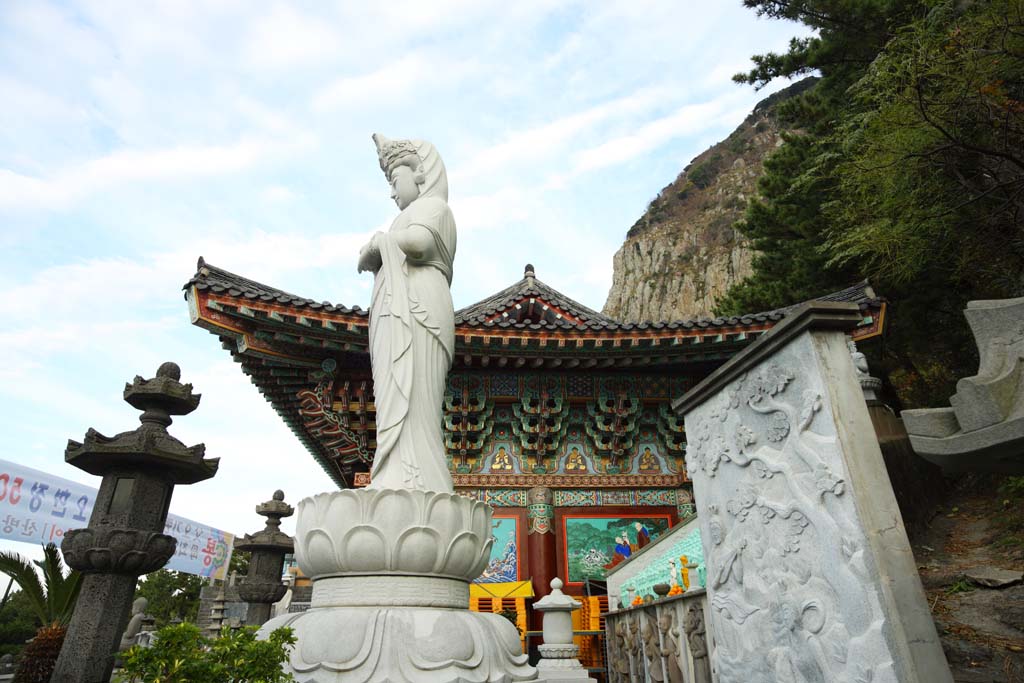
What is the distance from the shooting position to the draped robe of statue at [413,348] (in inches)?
133

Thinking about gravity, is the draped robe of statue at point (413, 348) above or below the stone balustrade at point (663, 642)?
above

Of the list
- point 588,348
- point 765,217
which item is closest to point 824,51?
point 765,217

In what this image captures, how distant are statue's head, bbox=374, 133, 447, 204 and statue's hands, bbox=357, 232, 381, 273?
1.73 ft

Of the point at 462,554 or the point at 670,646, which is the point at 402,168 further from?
the point at 670,646

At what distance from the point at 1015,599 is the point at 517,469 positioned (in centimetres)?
541

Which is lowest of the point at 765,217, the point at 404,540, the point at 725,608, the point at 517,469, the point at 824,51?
the point at 725,608

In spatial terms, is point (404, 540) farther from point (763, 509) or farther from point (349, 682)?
point (763, 509)

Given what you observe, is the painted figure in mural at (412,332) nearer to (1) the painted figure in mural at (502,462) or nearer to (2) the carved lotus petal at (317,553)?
(2) the carved lotus petal at (317,553)

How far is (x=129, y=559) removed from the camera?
4945 mm

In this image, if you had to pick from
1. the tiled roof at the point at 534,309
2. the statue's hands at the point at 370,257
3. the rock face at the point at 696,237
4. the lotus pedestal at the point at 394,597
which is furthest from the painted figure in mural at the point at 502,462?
the rock face at the point at 696,237

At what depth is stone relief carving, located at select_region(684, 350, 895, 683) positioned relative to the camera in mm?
2482

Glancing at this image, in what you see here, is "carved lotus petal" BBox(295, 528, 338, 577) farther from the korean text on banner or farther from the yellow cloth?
the korean text on banner

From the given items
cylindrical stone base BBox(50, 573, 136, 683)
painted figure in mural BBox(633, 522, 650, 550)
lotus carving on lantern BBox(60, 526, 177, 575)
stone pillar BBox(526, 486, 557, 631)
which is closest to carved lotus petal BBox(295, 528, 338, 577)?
lotus carving on lantern BBox(60, 526, 177, 575)

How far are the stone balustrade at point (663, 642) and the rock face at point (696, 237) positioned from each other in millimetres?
26457
